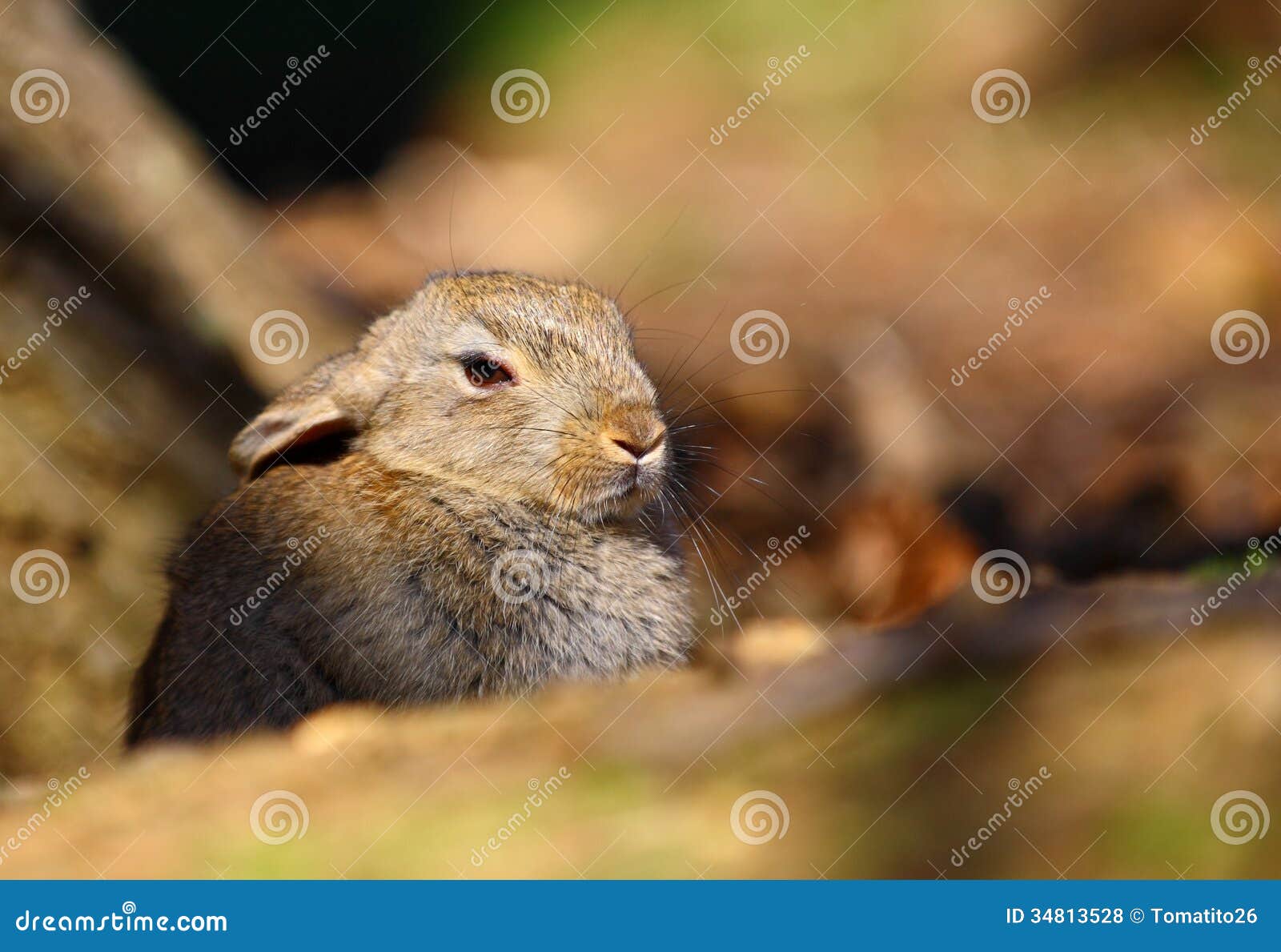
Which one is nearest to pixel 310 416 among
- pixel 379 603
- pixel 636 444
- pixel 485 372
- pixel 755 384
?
pixel 485 372

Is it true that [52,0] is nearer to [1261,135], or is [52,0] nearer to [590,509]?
[590,509]

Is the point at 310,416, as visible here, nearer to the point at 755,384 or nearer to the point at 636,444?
the point at 636,444

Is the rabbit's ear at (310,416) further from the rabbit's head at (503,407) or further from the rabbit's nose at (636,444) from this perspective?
the rabbit's nose at (636,444)

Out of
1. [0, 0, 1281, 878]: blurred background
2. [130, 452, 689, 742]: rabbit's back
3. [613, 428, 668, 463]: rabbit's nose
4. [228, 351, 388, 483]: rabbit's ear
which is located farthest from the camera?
[228, 351, 388, 483]: rabbit's ear

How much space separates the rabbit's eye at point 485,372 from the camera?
490 centimetres

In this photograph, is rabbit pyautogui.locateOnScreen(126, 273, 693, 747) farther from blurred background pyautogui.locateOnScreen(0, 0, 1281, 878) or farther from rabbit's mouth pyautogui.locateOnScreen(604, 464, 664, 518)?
blurred background pyautogui.locateOnScreen(0, 0, 1281, 878)

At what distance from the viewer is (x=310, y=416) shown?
190 inches

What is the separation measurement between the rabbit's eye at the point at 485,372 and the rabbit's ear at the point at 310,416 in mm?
388

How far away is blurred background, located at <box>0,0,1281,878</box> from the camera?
2.70 m

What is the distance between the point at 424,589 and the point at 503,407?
2.69 feet

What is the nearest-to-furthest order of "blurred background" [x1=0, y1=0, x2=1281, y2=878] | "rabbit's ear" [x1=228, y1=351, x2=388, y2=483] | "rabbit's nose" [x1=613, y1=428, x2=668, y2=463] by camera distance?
"blurred background" [x1=0, y1=0, x2=1281, y2=878]
"rabbit's nose" [x1=613, y1=428, x2=668, y2=463]
"rabbit's ear" [x1=228, y1=351, x2=388, y2=483]

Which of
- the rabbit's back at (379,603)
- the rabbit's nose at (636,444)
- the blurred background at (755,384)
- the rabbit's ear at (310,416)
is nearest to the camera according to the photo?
the blurred background at (755,384)

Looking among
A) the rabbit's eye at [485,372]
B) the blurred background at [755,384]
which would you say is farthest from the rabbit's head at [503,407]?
the blurred background at [755,384]

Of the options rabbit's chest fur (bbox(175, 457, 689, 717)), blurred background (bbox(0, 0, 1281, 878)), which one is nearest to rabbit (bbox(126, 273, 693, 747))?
rabbit's chest fur (bbox(175, 457, 689, 717))
